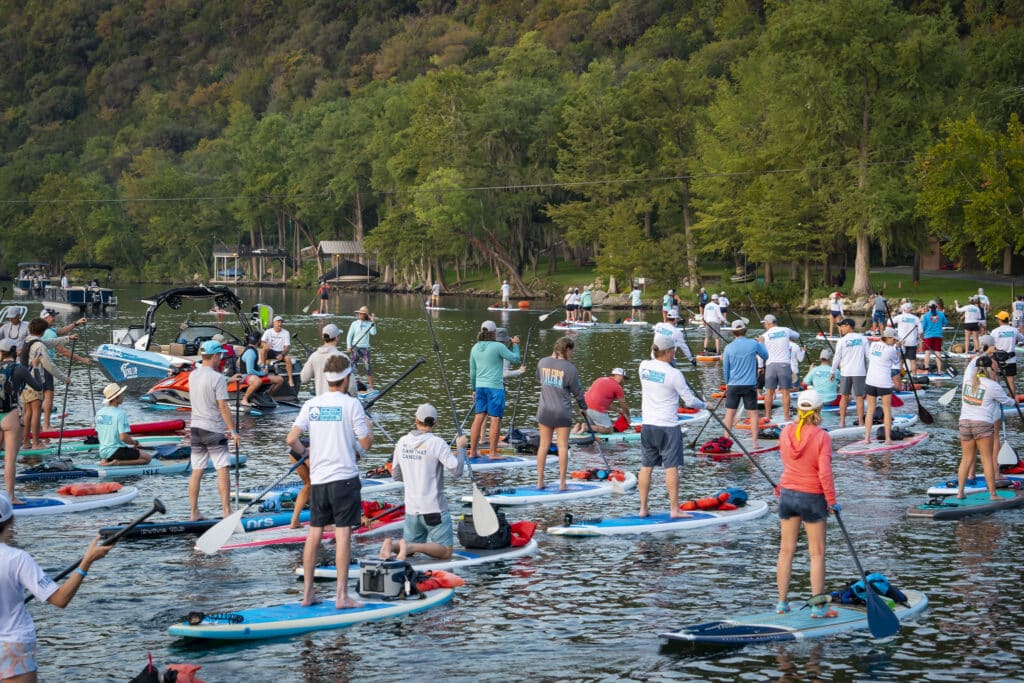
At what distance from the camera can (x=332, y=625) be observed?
12344 millimetres

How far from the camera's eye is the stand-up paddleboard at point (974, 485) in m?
18.3

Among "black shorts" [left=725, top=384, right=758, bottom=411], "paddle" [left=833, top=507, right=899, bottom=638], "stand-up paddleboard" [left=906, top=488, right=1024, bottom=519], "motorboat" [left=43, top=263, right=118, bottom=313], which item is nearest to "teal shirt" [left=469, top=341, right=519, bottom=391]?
"black shorts" [left=725, top=384, right=758, bottom=411]

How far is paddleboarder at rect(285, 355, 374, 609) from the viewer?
12.1 metres

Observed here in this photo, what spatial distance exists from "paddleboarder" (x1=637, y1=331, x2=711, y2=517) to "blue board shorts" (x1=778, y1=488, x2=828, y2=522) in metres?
3.60

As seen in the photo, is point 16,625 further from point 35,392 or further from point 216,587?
point 35,392

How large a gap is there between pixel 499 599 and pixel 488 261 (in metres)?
96.9

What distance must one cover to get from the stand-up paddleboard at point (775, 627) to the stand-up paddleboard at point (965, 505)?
475 cm

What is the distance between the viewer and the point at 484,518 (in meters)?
14.6

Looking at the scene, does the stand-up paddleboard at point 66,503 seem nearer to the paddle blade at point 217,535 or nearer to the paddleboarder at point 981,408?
the paddle blade at point 217,535

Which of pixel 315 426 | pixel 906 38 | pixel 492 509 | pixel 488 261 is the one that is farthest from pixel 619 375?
pixel 488 261

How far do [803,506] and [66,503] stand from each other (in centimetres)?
1071

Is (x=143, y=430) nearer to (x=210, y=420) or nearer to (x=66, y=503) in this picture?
(x=66, y=503)

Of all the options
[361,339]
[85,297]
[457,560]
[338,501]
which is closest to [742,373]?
[457,560]

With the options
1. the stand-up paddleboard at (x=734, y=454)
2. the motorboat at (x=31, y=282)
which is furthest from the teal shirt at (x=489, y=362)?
the motorboat at (x=31, y=282)
